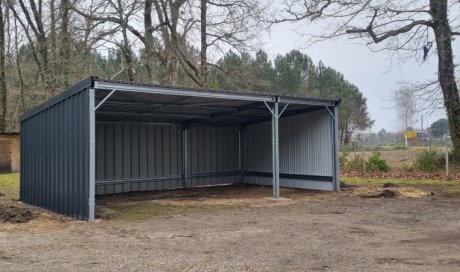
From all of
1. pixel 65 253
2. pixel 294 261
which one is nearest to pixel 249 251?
pixel 294 261

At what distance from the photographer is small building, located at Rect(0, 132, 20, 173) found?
2349 centimetres

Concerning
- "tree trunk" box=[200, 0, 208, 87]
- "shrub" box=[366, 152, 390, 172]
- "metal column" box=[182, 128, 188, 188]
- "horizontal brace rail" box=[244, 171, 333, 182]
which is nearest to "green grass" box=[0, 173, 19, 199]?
"metal column" box=[182, 128, 188, 188]

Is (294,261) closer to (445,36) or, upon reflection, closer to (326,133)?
(326,133)

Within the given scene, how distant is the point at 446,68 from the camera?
17.8m

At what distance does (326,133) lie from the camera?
1392cm

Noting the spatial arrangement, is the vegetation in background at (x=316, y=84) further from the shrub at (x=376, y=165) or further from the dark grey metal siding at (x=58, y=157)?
the dark grey metal siding at (x=58, y=157)

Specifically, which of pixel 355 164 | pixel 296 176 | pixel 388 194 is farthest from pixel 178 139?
pixel 355 164

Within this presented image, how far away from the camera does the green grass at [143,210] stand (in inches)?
384

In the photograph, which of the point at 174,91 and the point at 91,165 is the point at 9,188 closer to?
the point at 91,165

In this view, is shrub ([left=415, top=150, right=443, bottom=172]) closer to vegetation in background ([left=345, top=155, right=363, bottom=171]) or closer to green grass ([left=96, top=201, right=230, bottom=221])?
vegetation in background ([left=345, top=155, right=363, bottom=171])

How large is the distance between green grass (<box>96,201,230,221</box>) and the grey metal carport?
2.78 ft

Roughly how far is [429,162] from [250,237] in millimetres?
14477

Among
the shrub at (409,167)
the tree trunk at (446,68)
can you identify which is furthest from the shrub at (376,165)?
the tree trunk at (446,68)

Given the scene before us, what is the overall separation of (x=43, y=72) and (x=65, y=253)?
18363 millimetres
